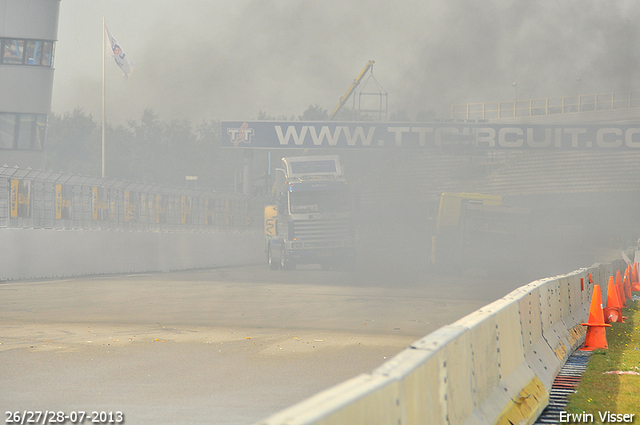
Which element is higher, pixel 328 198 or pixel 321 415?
pixel 328 198

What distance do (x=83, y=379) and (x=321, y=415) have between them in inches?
224

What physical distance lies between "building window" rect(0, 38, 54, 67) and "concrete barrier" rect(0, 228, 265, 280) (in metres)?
11.7

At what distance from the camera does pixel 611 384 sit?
25.6 feet

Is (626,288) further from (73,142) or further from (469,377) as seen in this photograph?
(73,142)

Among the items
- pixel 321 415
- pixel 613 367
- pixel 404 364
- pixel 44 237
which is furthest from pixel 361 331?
pixel 44 237

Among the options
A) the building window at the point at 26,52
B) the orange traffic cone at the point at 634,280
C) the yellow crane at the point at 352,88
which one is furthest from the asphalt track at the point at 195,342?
the yellow crane at the point at 352,88

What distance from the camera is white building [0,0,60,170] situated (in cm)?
3616

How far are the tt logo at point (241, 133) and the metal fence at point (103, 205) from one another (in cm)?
732

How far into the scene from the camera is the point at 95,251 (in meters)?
25.9

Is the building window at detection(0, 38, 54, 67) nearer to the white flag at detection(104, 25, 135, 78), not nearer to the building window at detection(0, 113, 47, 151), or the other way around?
the building window at detection(0, 113, 47, 151)

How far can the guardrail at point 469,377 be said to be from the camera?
3010mm

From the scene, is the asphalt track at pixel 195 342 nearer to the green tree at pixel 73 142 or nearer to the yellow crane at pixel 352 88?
the yellow crane at pixel 352 88

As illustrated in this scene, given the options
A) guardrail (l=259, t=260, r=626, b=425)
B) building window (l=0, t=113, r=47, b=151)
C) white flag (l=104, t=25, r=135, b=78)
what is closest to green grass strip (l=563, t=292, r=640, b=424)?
guardrail (l=259, t=260, r=626, b=425)

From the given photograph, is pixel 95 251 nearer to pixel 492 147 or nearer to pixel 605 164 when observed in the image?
pixel 492 147
